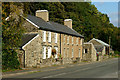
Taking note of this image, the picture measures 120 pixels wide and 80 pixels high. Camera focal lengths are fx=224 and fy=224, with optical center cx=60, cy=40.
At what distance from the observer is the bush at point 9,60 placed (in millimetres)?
25167

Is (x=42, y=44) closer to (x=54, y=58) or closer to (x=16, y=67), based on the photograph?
(x=54, y=58)

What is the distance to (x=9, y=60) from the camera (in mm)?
25859

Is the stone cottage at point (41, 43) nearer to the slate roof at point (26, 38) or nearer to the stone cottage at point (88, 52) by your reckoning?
the slate roof at point (26, 38)

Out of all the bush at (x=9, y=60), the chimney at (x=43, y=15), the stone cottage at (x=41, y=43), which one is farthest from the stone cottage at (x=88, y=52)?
the bush at (x=9, y=60)

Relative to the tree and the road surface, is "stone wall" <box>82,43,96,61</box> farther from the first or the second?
the tree

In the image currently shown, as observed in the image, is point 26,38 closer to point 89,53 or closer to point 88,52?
point 89,53

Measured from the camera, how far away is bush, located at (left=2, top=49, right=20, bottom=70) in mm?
25167

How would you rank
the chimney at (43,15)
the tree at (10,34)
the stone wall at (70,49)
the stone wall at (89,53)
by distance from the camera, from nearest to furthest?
1. the tree at (10,34)
2. the chimney at (43,15)
3. the stone wall at (70,49)
4. the stone wall at (89,53)

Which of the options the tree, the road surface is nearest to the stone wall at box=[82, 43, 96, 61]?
the road surface

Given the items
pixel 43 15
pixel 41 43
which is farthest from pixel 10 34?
pixel 43 15

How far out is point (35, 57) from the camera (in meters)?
31.7

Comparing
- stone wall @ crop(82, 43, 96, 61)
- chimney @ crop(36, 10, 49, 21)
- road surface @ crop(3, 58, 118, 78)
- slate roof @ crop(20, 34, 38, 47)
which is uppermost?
chimney @ crop(36, 10, 49, 21)

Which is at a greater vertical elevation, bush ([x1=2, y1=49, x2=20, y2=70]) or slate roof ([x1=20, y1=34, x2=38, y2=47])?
slate roof ([x1=20, y1=34, x2=38, y2=47])

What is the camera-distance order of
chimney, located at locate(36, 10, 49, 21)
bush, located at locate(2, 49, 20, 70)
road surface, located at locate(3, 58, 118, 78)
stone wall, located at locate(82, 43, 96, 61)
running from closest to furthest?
road surface, located at locate(3, 58, 118, 78)
bush, located at locate(2, 49, 20, 70)
chimney, located at locate(36, 10, 49, 21)
stone wall, located at locate(82, 43, 96, 61)
